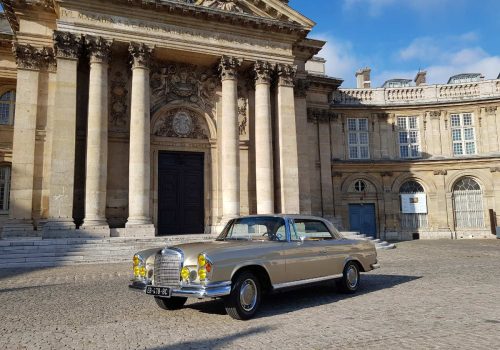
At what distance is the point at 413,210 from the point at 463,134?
631 centimetres

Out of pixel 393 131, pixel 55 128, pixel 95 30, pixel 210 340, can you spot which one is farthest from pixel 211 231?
pixel 393 131

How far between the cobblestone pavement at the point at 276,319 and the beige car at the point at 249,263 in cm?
38

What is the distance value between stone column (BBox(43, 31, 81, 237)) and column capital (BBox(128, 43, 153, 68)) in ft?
6.90

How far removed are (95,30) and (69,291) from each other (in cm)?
1211

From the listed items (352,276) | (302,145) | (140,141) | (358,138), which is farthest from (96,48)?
(358,138)

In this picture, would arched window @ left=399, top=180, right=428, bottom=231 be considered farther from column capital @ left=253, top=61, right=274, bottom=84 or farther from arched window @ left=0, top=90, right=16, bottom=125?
arched window @ left=0, top=90, right=16, bottom=125

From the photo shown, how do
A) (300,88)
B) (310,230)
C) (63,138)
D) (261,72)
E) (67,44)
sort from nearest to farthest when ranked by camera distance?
(310,230) < (63,138) < (67,44) < (261,72) < (300,88)

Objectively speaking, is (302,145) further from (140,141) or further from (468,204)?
(468,204)

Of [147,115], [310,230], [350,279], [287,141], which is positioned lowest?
[350,279]

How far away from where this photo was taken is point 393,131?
2878 centimetres

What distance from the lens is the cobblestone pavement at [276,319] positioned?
4980 millimetres

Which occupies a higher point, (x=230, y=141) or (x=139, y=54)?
(x=139, y=54)

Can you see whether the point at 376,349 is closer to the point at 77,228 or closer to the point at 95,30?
the point at 77,228

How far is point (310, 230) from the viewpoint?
7.71m
